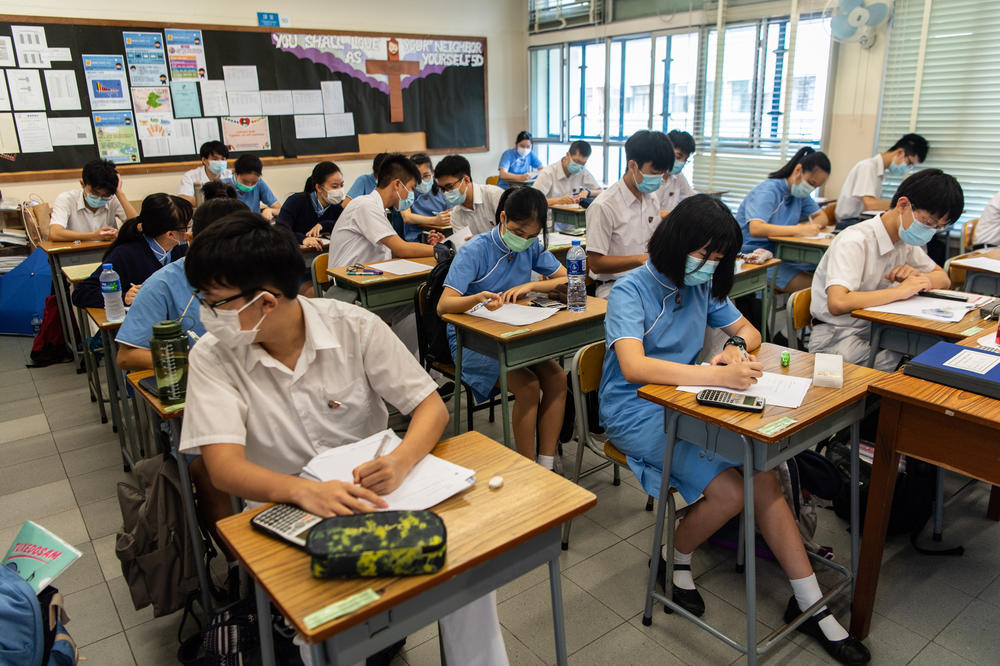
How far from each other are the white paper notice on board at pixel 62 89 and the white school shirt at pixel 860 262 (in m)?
6.14

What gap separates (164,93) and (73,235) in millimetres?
2421

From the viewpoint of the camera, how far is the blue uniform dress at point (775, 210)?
4.37 metres

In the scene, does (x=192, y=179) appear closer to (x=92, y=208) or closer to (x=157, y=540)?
(x=92, y=208)

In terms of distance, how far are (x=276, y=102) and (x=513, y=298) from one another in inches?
203

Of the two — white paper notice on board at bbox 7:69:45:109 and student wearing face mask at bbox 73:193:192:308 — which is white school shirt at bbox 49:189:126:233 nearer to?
white paper notice on board at bbox 7:69:45:109

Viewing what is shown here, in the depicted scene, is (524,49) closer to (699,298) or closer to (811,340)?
(811,340)

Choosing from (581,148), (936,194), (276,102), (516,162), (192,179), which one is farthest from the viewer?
(516,162)

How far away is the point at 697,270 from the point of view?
6.74ft

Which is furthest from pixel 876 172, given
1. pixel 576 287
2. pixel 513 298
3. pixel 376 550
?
pixel 376 550

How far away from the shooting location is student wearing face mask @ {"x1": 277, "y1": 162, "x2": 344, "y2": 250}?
4941 millimetres

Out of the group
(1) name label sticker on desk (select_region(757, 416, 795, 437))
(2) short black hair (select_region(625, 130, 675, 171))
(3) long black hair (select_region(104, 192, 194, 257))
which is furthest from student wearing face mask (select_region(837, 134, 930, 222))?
(3) long black hair (select_region(104, 192, 194, 257))

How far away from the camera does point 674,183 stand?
557 cm

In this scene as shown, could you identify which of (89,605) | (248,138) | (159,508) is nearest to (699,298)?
(159,508)

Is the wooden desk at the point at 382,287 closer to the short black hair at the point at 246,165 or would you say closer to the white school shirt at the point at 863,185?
the short black hair at the point at 246,165
